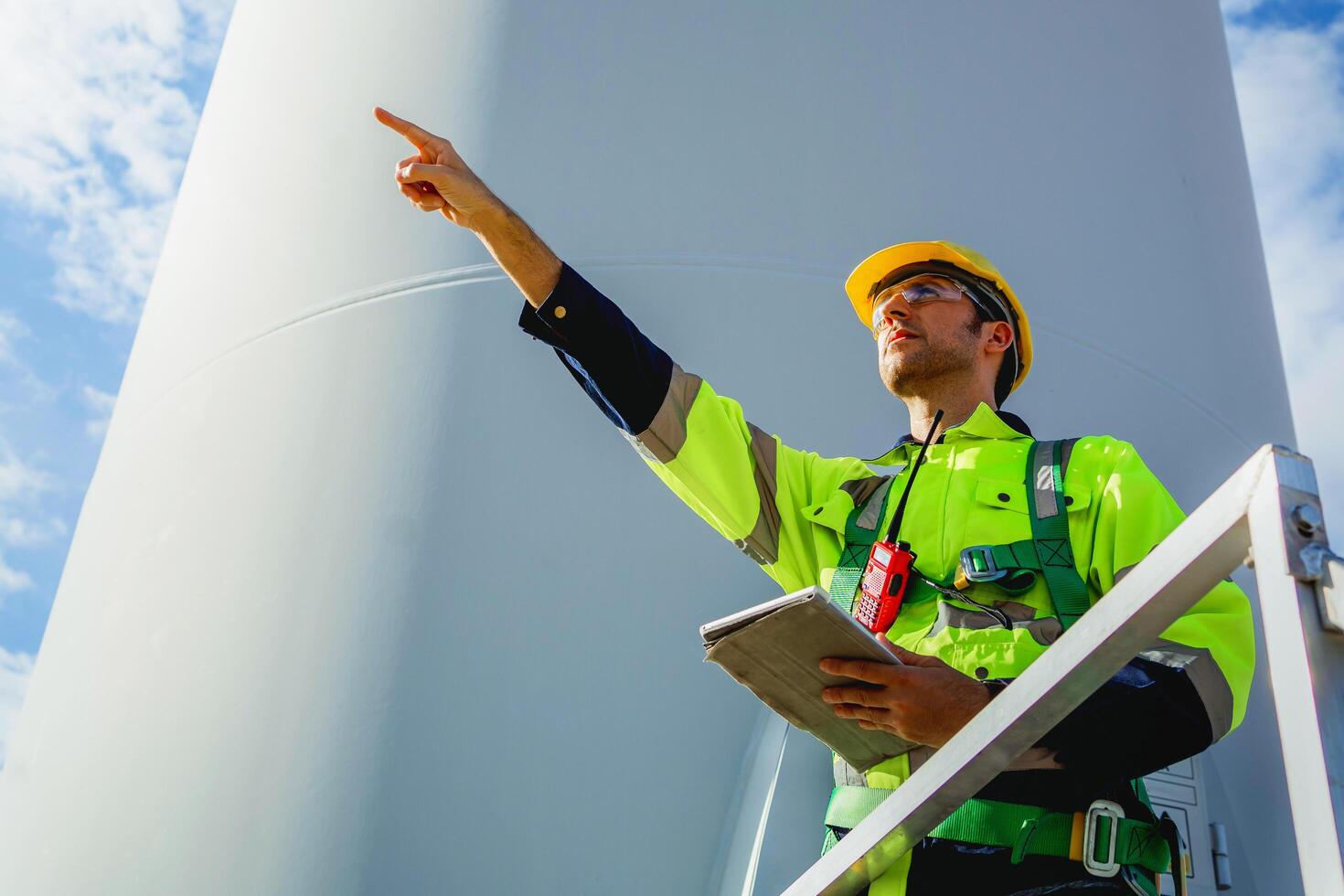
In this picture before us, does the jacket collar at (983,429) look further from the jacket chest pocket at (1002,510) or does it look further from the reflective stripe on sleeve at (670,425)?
the reflective stripe on sleeve at (670,425)

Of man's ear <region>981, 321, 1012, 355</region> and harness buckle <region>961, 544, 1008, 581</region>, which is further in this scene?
man's ear <region>981, 321, 1012, 355</region>

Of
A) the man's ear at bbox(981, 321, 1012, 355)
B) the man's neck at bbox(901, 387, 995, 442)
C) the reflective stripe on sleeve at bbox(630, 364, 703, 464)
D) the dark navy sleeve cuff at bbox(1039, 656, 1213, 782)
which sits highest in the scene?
the man's ear at bbox(981, 321, 1012, 355)

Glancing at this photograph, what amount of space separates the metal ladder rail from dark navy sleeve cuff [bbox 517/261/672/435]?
2.72ft

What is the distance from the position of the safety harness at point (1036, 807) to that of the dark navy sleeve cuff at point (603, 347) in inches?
15.2

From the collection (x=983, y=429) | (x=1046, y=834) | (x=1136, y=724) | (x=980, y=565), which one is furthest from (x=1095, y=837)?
(x=983, y=429)

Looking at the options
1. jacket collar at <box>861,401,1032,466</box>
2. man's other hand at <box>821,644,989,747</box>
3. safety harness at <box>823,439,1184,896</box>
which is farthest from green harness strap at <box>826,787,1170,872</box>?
jacket collar at <box>861,401,1032,466</box>

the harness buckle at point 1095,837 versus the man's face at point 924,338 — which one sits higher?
the man's face at point 924,338

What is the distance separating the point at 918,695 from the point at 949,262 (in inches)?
46.2

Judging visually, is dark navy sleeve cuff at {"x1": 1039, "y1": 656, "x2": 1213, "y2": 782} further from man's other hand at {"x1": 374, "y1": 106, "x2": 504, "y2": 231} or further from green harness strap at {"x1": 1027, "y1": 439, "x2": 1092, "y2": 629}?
man's other hand at {"x1": 374, "y1": 106, "x2": 504, "y2": 231}

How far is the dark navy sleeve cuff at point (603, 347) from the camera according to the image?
6.77 ft

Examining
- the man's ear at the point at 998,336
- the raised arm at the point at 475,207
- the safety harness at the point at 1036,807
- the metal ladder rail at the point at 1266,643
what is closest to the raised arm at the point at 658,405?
the raised arm at the point at 475,207

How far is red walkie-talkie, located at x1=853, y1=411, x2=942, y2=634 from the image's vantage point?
1.92 m

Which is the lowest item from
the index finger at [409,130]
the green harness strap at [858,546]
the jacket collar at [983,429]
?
the green harness strap at [858,546]

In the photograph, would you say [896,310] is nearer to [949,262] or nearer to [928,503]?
[949,262]
